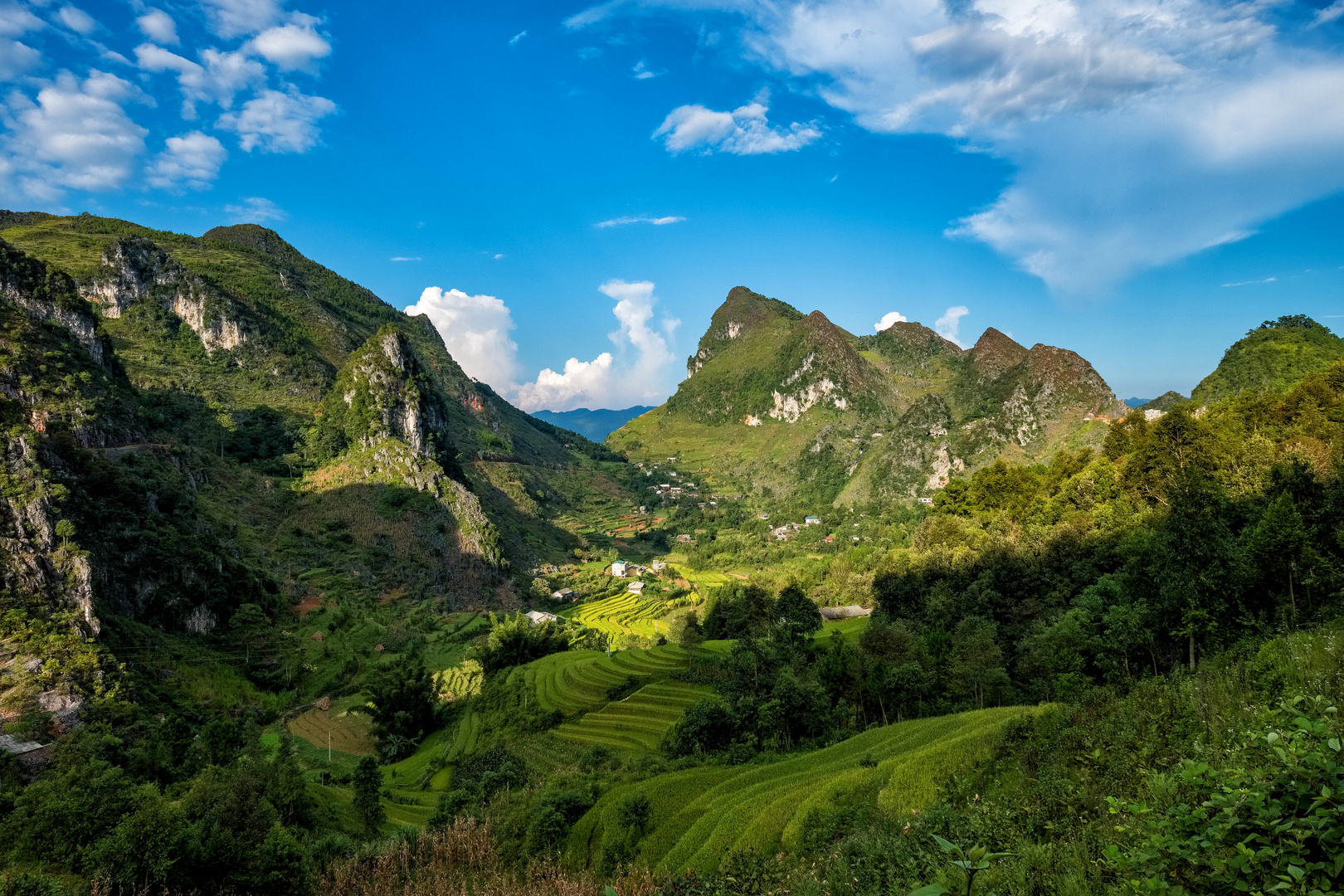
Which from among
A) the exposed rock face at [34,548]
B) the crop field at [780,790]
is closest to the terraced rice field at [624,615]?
the crop field at [780,790]

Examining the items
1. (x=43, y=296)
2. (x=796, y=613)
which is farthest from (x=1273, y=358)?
(x=43, y=296)

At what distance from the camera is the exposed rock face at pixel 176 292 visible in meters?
92.9

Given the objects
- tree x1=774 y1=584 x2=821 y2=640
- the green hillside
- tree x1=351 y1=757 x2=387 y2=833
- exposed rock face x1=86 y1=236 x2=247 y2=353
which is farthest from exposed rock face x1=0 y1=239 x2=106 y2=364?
the green hillside

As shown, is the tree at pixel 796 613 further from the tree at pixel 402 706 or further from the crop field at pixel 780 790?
the tree at pixel 402 706

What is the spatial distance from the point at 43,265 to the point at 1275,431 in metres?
120

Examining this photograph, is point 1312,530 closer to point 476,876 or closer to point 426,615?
point 476,876

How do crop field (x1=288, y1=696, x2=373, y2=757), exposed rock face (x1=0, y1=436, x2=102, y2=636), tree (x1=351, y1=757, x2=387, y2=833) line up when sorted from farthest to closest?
crop field (x1=288, y1=696, x2=373, y2=757) → exposed rock face (x1=0, y1=436, x2=102, y2=636) → tree (x1=351, y1=757, x2=387, y2=833)

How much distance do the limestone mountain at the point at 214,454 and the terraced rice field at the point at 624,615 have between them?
14.3 m

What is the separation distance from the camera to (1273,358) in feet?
223

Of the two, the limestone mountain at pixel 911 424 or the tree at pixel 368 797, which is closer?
the tree at pixel 368 797

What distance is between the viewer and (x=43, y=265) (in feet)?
224

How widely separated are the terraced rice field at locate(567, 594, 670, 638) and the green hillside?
72.1 m

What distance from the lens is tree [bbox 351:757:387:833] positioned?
27.6 m

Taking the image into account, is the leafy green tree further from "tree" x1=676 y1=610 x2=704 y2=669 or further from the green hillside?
the green hillside
